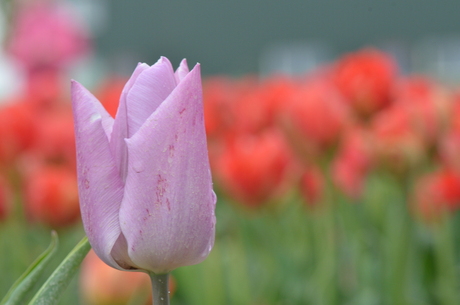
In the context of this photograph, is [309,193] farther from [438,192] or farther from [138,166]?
[138,166]

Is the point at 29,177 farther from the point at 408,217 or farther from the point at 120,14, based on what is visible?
the point at 120,14

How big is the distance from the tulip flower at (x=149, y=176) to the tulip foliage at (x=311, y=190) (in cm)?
32

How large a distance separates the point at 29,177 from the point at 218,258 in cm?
28

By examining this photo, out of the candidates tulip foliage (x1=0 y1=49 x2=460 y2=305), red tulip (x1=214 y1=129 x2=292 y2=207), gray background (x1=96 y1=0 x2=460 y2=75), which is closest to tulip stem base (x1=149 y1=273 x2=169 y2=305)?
tulip foliage (x1=0 y1=49 x2=460 y2=305)

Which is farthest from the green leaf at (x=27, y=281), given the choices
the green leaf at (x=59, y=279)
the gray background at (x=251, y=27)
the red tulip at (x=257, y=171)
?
the gray background at (x=251, y=27)

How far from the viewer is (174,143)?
0.31m

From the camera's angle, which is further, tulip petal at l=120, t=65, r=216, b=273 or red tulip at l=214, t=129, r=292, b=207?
red tulip at l=214, t=129, r=292, b=207

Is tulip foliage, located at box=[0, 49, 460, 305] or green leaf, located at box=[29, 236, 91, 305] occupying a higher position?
green leaf, located at box=[29, 236, 91, 305]

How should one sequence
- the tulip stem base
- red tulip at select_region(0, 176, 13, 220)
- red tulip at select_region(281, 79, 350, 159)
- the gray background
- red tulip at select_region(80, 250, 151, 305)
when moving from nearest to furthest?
1. the tulip stem base
2. red tulip at select_region(80, 250, 151, 305)
3. red tulip at select_region(281, 79, 350, 159)
4. red tulip at select_region(0, 176, 13, 220)
5. the gray background

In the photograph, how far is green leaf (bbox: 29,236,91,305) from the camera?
31 centimetres

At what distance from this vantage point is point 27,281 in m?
0.35

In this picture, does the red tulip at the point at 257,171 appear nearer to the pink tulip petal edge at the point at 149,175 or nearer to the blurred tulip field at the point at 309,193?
the blurred tulip field at the point at 309,193

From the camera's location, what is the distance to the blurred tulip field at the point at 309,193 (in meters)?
0.84

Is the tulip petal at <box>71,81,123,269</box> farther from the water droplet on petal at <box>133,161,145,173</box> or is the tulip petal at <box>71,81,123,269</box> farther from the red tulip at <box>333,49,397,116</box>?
the red tulip at <box>333,49,397,116</box>
